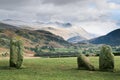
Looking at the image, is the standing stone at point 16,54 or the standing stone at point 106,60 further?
the standing stone at point 16,54

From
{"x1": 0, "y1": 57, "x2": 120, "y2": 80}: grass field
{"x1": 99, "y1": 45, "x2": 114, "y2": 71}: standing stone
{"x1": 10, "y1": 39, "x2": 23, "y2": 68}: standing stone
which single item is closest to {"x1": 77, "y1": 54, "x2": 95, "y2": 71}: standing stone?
{"x1": 0, "y1": 57, "x2": 120, "y2": 80}: grass field

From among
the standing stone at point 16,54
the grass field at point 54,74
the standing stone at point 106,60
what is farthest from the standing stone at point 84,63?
the standing stone at point 16,54

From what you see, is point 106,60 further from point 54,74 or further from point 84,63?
point 54,74

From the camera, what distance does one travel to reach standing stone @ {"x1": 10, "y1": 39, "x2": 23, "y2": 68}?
57.8 metres

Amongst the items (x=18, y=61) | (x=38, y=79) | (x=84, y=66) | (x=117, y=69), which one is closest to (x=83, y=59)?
(x=84, y=66)

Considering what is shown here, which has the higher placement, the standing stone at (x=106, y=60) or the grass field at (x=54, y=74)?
A: the standing stone at (x=106, y=60)

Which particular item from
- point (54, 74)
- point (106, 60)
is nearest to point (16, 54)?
point (54, 74)

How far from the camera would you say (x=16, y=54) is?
58.4 m

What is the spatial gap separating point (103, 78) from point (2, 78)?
534 inches

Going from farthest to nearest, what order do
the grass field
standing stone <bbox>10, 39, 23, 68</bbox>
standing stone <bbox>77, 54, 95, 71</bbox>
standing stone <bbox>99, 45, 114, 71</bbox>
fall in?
standing stone <bbox>10, 39, 23, 68</bbox> → standing stone <bbox>77, 54, 95, 71</bbox> → standing stone <bbox>99, 45, 114, 71</bbox> → the grass field

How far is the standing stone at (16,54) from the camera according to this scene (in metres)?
57.8

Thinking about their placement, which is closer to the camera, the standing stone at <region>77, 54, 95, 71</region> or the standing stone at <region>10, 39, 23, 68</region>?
the standing stone at <region>77, 54, 95, 71</region>

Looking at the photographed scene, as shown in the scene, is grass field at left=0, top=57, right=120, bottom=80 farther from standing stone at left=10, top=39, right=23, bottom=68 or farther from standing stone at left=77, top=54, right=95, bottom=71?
standing stone at left=10, top=39, right=23, bottom=68

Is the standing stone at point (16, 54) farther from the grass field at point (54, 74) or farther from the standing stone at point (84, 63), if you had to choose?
the standing stone at point (84, 63)
